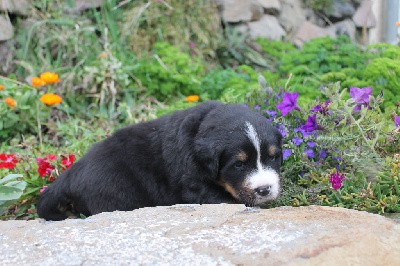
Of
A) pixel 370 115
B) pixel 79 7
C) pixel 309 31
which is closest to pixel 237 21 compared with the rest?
pixel 309 31

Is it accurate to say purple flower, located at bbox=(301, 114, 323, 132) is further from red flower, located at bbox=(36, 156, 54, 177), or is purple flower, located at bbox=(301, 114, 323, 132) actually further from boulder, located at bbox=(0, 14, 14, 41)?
boulder, located at bbox=(0, 14, 14, 41)

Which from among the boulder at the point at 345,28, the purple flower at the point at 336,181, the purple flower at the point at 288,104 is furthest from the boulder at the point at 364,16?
the purple flower at the point at 336,181

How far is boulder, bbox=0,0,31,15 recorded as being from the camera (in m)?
7.94

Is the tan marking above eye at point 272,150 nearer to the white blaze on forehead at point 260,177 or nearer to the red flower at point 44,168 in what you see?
the white blaze on forehead at point 260,177

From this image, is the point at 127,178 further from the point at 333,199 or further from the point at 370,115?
the point at 370,115

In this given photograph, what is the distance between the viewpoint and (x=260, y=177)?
3990 millimetres

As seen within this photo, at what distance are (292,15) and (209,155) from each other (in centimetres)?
678

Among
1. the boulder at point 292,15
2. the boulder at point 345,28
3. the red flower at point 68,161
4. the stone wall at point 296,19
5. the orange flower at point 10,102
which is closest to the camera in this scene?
the red flower at point 68,161

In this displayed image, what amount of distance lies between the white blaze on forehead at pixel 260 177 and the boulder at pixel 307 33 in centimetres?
617

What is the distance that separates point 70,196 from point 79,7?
4.35 m

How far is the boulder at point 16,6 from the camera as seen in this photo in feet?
26.0

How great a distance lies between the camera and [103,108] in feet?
25.2

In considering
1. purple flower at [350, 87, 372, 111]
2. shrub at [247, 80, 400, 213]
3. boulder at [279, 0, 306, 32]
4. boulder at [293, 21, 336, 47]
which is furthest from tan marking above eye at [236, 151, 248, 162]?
boulder at [279, 0, 306, 32]

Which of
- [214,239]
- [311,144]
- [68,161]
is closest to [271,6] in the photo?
[68,161]
